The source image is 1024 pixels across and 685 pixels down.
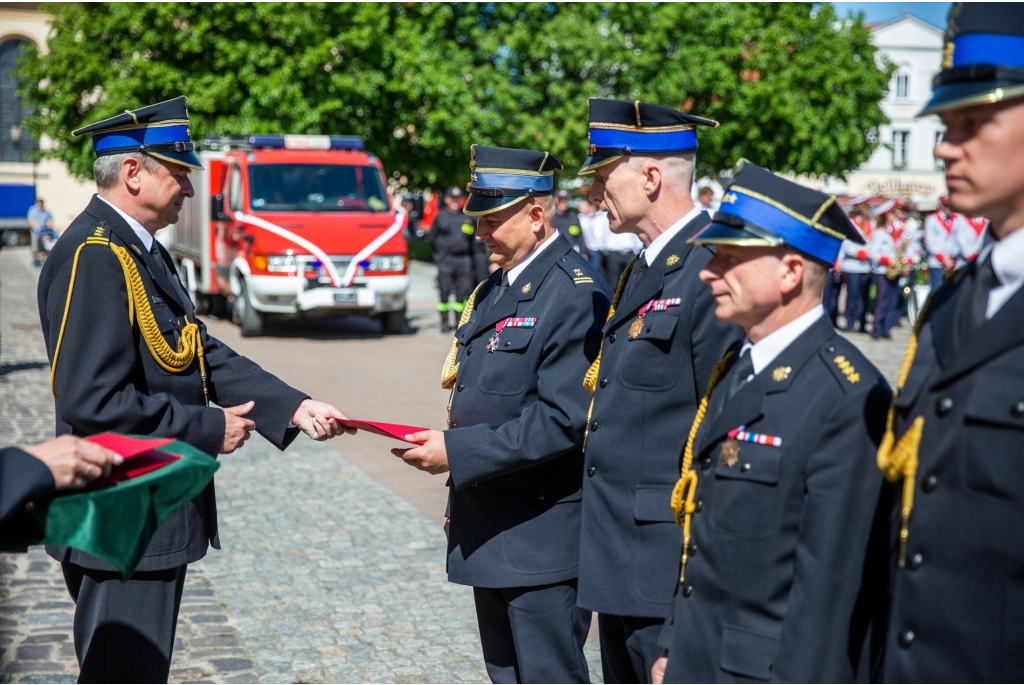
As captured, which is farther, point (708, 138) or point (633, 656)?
point (708, 138)

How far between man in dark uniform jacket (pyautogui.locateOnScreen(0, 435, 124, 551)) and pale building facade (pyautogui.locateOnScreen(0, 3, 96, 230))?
2025 inches

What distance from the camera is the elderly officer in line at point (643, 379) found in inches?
116

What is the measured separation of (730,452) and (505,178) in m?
→ 1.56

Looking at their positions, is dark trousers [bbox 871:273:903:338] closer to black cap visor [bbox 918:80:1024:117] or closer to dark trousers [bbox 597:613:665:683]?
dark trousers [bbox 597:613:665:683]

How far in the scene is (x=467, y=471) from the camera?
3330mm

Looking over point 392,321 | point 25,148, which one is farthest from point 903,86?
point 392,321

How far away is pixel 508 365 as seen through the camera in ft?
11.3

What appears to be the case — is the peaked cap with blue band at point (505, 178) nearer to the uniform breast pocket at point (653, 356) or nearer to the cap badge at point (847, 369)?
the uniform breast pocket at point (653, 356)

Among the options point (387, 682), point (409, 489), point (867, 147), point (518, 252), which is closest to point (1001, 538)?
point (518, 252)

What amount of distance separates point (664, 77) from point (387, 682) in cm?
2770

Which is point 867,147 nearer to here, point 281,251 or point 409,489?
point 281,251

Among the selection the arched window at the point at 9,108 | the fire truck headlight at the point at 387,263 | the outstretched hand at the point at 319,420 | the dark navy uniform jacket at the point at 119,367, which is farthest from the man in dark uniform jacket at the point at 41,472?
the arched window at the point at 9,108

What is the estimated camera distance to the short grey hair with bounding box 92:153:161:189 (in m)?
3.43

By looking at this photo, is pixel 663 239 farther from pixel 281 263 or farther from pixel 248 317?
pixel 248 317
